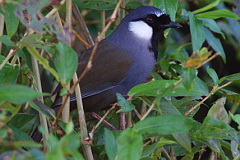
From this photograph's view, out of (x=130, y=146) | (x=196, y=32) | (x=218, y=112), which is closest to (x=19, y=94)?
(x=130, y=146)

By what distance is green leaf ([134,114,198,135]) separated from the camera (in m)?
1.35

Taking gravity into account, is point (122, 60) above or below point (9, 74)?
below

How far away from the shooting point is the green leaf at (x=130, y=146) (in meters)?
1.25

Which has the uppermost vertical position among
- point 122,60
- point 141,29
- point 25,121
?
point 141,29

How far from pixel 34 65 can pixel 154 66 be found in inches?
35.4

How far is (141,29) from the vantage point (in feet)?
9.14

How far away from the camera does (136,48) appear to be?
270cm

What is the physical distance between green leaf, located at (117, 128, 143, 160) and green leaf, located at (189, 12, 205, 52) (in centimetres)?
73

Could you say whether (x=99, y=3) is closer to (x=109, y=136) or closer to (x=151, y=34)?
(x=151, y=34)

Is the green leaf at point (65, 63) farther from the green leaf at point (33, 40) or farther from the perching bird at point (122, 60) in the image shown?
the perching bird at point (122, 60)

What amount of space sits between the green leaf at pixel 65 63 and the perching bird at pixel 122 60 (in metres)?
1.18

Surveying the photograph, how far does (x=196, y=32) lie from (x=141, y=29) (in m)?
0.76

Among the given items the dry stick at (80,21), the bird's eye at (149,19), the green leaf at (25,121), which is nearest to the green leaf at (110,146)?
the green leaf at (25,121)

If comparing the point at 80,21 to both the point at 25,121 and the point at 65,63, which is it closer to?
the point at 25,121
